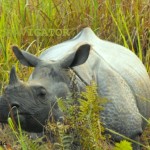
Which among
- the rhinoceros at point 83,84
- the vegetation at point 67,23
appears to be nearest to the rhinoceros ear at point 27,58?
the rhinoceros at point 83,84

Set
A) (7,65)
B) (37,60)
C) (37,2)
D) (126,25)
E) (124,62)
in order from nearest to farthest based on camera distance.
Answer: (37,60), (124,62), (7,65), (126,25), (37,2)

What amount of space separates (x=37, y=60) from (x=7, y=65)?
165 centimetres

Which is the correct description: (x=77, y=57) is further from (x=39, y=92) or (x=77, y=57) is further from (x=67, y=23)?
(x=67, y=23)

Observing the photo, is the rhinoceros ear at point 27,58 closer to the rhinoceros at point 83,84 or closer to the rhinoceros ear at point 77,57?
the rhinoceros at point 83,84

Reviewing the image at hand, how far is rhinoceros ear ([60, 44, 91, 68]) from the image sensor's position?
15.6 feet

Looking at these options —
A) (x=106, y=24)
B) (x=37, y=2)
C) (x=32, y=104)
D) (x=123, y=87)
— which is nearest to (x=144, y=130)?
(x=123, y=87)

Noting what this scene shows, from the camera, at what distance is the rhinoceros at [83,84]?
4.43 meters

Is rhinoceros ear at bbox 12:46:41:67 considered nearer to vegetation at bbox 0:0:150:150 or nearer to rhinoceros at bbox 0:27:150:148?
rhinoceros at bbox 0:27:150:148

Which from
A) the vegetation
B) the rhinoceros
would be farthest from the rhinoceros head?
the vegetation

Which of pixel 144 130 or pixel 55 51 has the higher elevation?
pixel 55 51

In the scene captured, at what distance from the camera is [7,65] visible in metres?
6.48

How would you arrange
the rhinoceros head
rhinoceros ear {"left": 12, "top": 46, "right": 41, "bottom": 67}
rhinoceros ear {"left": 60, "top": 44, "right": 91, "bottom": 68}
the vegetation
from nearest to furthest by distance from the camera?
the rhinoceros head → rhinoceros ear {"left": 60, "top": 44, "right": 91, "bottom": 68} → rhinoceros ear {"left": 12, "top": 46, "right": 41, "bottom": 67} → the vegetation

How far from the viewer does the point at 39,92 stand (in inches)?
178

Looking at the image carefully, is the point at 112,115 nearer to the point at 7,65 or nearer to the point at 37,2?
the point at 7,65
